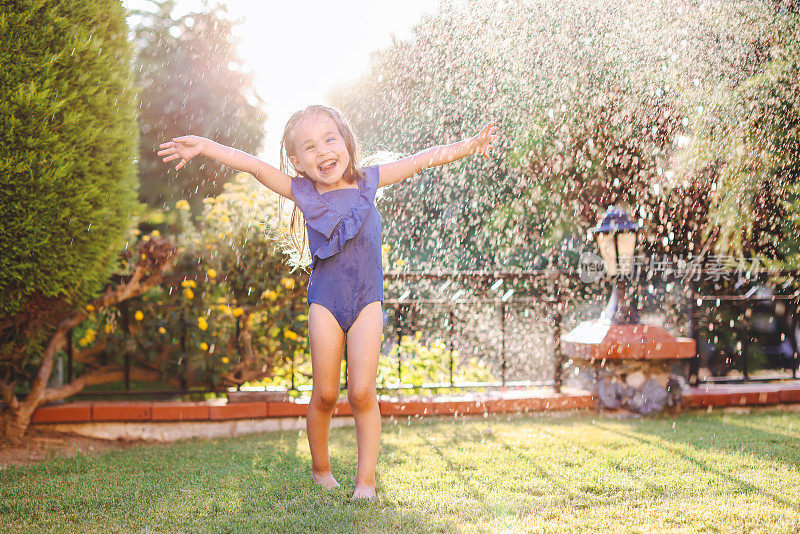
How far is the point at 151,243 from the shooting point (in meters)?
3.46

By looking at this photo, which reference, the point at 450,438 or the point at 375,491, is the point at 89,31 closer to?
the point at 375,491

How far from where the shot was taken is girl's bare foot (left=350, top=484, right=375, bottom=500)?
2.16 m

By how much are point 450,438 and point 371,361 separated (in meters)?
1.31

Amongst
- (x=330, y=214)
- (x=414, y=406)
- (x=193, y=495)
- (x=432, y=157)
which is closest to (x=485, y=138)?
(x=432, y=157)

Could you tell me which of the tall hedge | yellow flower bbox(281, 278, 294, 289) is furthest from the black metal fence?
the tall hedge

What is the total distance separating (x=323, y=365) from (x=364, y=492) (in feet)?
1.66

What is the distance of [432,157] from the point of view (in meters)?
2.48

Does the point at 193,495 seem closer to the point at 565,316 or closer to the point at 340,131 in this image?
the point at 340,131

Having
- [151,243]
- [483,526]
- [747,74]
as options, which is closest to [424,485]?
[483,526]

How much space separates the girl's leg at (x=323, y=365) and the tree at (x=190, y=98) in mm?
9395

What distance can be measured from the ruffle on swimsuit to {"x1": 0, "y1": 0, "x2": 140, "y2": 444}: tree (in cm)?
139

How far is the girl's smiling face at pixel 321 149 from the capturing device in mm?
2367

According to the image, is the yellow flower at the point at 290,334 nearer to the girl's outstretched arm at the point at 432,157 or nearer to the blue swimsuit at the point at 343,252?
the blue swimsuit at the point at 343,252

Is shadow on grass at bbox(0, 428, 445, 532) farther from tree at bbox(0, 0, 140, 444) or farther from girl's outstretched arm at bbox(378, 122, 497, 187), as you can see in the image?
girl's outstretched arm at bbox(378, 122, 497, 187)
